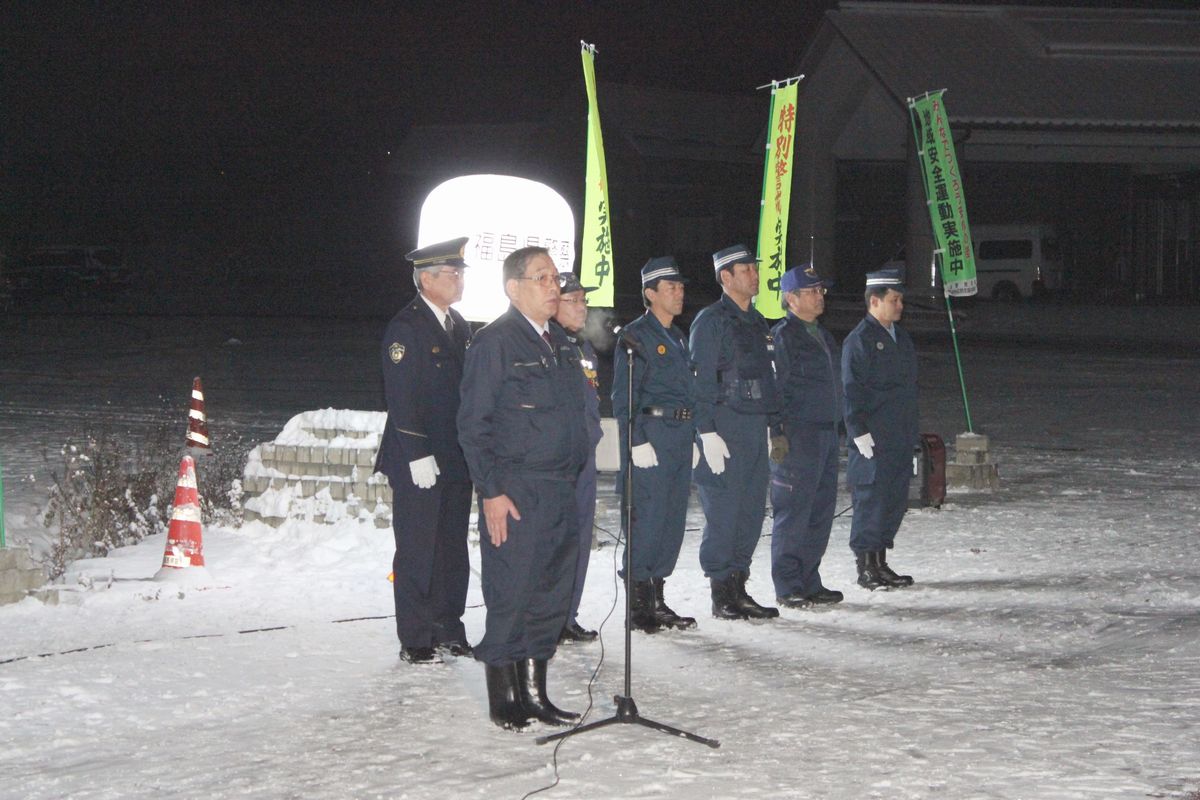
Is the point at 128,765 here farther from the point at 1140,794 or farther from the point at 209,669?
the point at 1140,794

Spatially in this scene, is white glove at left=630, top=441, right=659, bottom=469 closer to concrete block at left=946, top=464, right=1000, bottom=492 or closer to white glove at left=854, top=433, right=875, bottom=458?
white glove at left=854, top=433, right=875, bottom=458

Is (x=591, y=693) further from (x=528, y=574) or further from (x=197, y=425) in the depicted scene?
(x=197, y=425)

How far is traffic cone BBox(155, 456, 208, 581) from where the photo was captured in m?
8.37

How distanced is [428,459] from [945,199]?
7.28 m

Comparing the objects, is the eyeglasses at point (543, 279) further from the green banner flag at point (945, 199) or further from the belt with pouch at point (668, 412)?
the green banner flag at point (945, 199)

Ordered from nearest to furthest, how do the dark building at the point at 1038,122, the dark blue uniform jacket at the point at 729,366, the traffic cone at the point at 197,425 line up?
the dark blue uniform jacket at the point at 729,366 → the traffic cone at the point at 197,425 → the dark building at the point at 1038,122

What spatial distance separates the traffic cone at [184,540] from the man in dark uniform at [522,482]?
3389 mm

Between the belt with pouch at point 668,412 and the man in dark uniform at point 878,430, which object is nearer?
the belt with pouch at point 668,412

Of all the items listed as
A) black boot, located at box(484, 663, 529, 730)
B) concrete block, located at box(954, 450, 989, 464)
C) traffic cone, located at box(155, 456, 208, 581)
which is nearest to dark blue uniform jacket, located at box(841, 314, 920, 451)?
concrete block, located at box(954, 450, 989, 464)

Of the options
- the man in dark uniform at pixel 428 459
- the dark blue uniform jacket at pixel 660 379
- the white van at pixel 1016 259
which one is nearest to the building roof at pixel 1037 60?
the white van at pixel 1016 259

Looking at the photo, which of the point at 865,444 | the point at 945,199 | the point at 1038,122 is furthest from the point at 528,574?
the point at 1038,122

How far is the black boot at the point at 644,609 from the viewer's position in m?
7.22

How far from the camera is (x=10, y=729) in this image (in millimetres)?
5488

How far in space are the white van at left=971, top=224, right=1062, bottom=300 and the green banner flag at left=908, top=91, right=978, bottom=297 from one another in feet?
101
